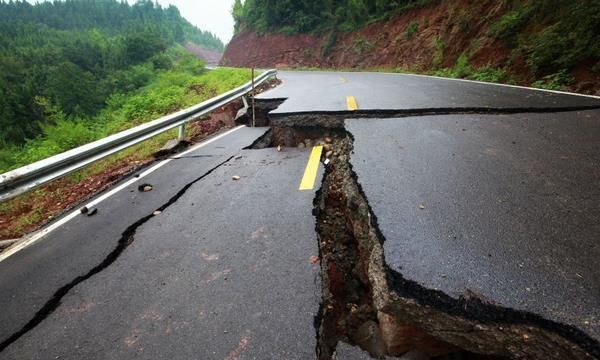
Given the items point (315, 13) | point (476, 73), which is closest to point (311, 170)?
point (476, 73)

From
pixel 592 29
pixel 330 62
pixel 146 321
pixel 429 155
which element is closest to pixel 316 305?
pixel 146 321

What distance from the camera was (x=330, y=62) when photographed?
81.1ft

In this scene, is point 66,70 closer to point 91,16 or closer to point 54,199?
point 54,199

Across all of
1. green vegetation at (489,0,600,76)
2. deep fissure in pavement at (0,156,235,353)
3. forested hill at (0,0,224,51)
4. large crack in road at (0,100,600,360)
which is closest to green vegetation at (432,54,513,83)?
green vegetation at (489,0,600,76)

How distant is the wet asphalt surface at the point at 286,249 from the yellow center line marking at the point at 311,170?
0.44 ft

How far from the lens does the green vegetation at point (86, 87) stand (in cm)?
1027

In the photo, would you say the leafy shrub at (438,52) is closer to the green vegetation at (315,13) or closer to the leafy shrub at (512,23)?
the leafy shrub at (512,23)

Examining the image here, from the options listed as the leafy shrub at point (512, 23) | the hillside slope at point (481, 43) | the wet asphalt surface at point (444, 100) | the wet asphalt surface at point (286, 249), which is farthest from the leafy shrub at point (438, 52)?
the wet asphalt surface at point (286, 249)

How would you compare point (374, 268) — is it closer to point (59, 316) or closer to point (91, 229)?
point (59, 316)

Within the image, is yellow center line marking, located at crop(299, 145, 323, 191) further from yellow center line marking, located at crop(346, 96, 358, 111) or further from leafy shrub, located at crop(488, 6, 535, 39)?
leafy shrub, located at crop(488, 6, 535, 39)

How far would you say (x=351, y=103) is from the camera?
604 cm

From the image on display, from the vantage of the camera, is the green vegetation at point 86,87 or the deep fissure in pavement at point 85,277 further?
the green vegetation at point 86,87

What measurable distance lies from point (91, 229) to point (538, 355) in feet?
11.9

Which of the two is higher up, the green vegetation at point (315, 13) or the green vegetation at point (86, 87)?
the green vegetation at point (315, 13)
